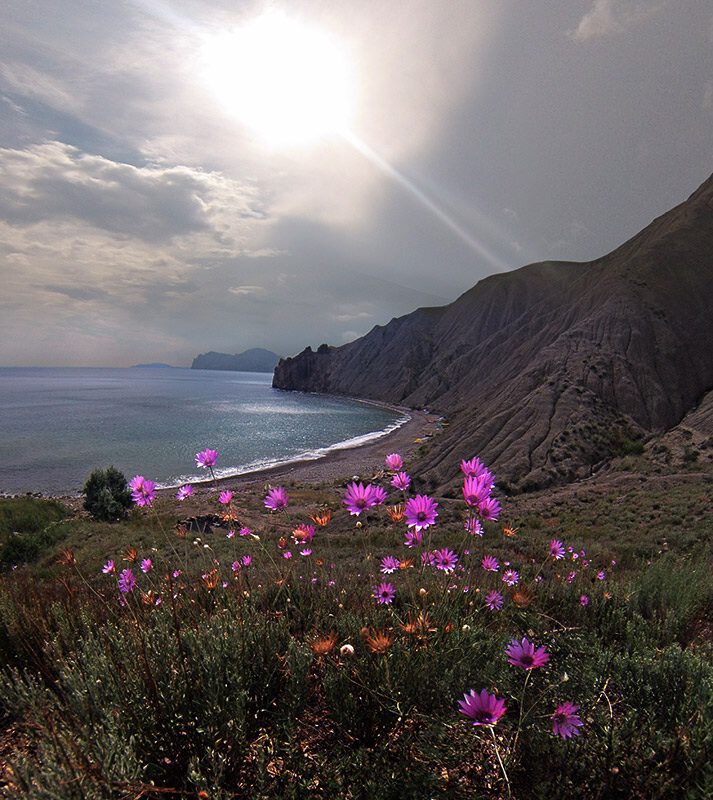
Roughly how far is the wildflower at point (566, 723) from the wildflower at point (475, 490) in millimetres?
1001

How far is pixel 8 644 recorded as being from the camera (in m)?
3.04

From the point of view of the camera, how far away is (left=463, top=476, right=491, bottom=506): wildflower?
7.89ft

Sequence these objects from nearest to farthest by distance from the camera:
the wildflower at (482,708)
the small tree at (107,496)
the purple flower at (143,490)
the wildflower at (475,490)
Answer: the wildflower at (482,708), the wildflower at (475,490), the purple flower at (143,490), the small tree at (107,496)

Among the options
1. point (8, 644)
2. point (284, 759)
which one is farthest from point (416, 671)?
point (8, 644)

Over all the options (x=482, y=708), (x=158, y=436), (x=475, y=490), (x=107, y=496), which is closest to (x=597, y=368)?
(x=107, y=496)

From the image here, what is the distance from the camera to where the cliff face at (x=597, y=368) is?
30.9m

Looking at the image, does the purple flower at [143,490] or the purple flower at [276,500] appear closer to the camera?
the purple flower at [276,500]

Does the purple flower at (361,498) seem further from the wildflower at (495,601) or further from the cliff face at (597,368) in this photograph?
the cliff face at (597,368)

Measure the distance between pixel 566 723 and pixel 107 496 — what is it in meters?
32.2

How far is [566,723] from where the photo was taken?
5.50 ft

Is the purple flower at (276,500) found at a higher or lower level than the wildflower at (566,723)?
higher

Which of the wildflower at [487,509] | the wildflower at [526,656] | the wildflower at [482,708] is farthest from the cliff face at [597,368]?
the wildflower at [482,708]

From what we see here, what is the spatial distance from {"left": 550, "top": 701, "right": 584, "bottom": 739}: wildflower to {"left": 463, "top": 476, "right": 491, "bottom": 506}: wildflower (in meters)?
1.00

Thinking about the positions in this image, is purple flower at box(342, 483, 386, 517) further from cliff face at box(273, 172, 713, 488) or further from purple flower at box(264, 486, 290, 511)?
cliff face at box(273, 172, 713, 488)
